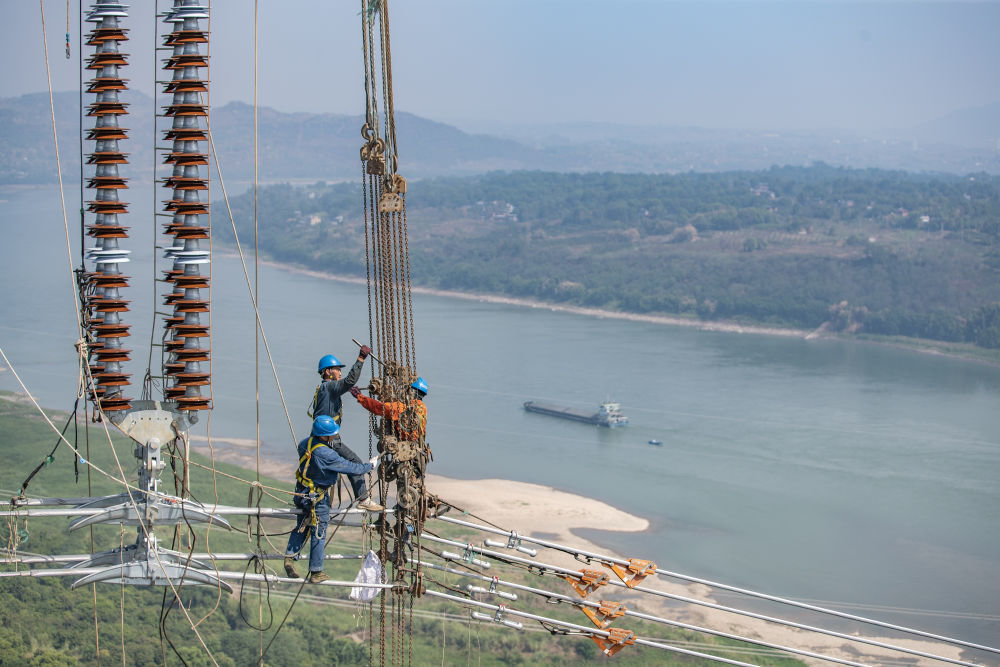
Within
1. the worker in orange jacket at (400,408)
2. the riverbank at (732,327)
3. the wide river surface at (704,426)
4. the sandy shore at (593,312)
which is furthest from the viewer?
the sandy shore at (593,312)

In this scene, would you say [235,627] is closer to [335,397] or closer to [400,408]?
[335,397]

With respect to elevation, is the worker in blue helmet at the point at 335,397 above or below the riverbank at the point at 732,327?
above

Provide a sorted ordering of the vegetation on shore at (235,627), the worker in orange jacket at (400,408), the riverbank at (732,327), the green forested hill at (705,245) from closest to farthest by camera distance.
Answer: the worker in orange jacket at (400,408) < the vegetation on shore at (235,627) < the riverbank at (732,327) < the green forested hill at (705,245)

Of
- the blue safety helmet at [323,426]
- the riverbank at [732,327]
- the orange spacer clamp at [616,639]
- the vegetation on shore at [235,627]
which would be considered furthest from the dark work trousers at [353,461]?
the riverbank at [732,327]

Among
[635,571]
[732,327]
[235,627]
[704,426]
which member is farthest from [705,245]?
[635,571]

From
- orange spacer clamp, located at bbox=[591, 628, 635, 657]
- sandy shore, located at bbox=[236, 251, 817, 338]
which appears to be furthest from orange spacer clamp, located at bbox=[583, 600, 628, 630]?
sandy shore, located at bbox=[236, 251, 817, 338]

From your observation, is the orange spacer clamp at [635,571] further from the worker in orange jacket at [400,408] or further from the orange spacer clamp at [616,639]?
the worker in orange jacket at [400,408]

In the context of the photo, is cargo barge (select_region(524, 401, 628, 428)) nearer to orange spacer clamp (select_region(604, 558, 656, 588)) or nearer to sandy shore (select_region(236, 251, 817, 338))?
sandy shore (select_region(236, 251, 817, 338))
